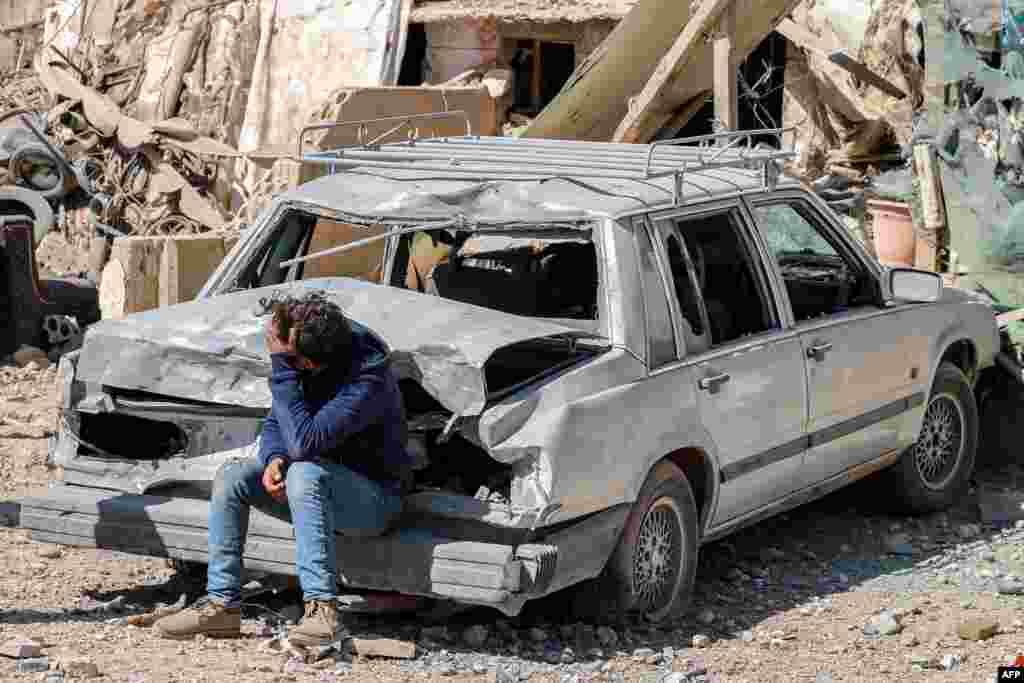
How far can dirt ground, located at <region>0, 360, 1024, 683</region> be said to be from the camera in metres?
6.12

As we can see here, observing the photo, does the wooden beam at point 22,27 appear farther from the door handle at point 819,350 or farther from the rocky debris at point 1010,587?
the rocky debris at point 1010,587

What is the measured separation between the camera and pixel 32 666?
19.4ft

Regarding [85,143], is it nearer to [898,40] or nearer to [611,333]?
[898,40]

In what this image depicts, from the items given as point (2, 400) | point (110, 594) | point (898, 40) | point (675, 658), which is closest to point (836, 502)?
point (675, 658)

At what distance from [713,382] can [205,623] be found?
217 centimetres

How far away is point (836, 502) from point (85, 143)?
1151 centimetres

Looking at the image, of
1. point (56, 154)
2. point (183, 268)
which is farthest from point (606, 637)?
point (56, 154)

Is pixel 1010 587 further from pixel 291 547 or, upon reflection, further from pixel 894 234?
pixel 894 234

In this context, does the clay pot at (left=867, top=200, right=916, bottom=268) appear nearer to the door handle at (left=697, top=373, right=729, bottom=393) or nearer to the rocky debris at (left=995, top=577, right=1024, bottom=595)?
the rocky debris at (left=995, top=577, right=1024, bottom=595)

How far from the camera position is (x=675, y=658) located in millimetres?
6426

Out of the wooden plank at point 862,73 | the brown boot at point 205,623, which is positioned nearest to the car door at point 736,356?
the brown boot at point 205,623

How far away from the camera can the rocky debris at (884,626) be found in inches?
269

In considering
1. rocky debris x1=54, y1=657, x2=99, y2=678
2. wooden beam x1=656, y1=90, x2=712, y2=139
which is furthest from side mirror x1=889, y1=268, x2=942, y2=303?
wooden beam x1=656, y1=90, x2=712, y2=139

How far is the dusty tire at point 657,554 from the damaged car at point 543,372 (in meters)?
0.01
